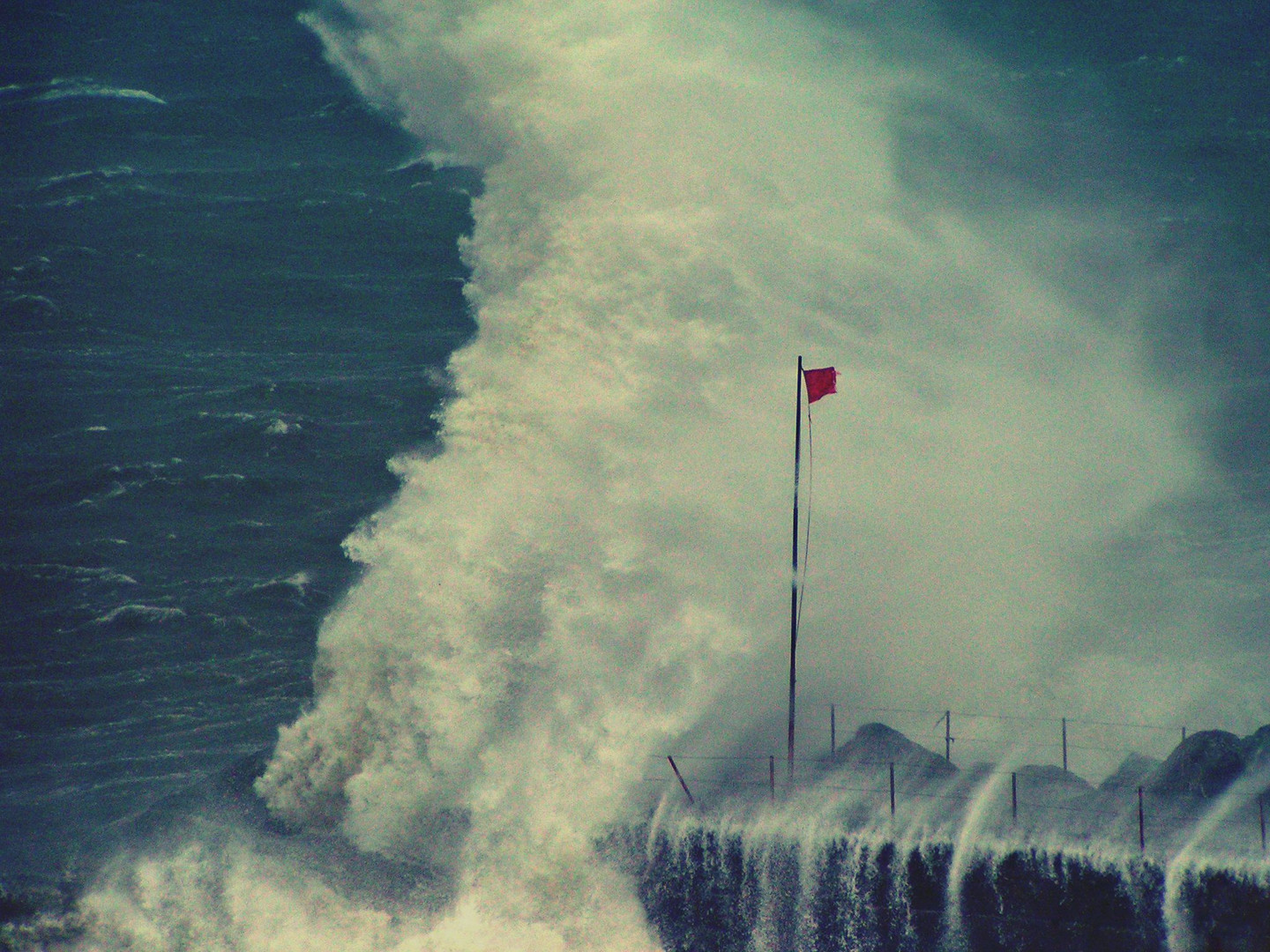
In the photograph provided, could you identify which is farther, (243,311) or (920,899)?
(243,311)

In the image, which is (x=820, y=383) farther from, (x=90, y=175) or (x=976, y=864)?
(x=90, y=175)

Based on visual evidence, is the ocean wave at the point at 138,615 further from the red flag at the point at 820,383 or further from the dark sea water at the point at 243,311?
the red flag at the point at 820,383

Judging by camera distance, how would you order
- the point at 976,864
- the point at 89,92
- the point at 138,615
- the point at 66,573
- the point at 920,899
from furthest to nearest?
the point at 89,92 → the point at 66,573 → the point at 138,615 → the point at 920,899 → the point at 976,864

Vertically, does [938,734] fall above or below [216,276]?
below

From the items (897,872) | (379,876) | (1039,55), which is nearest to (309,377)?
(379,876)

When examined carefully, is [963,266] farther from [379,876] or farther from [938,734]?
[379,876]

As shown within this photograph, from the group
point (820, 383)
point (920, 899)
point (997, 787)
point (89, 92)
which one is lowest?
point (920, 899)

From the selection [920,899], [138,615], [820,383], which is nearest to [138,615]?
[138,615]

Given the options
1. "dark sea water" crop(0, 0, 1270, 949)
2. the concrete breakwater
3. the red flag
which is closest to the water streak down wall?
the concrete breakwater
